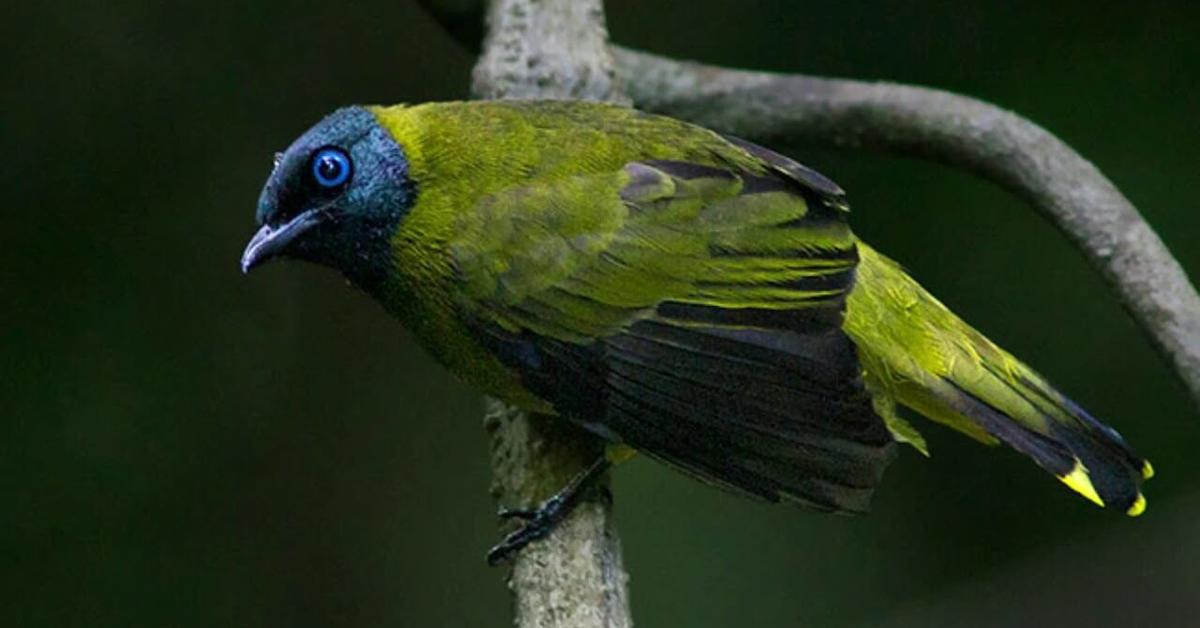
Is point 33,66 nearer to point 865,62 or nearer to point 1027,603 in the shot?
point 865,62

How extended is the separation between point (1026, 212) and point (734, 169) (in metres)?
1.89

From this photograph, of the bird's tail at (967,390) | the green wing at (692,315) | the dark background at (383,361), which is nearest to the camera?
the green wing at (692,315)

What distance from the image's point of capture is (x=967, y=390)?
2980 mm

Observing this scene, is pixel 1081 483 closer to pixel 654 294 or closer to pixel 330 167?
pixel 654 294

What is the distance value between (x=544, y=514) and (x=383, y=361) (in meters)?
2.03

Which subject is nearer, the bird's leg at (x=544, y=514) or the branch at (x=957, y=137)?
the bird's leg at (x=544, y=514)

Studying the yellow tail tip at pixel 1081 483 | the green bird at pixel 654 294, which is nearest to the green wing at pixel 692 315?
the green bird at pixel 654 294

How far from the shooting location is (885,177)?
4617 mm

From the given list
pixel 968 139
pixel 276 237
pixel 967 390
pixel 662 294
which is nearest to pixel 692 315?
pixel 662 294

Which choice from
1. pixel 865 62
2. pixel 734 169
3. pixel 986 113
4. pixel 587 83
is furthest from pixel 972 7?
pixel 734 169

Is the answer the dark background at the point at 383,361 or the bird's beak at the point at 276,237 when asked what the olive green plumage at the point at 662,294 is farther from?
the dark background at the point at 383,361

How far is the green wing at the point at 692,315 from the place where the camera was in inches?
107

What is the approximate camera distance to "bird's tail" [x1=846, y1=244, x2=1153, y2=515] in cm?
294

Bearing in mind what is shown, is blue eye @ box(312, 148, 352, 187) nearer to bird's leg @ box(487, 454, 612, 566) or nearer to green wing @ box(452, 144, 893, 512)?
green wing @ box(452, 144, 893, 512)
